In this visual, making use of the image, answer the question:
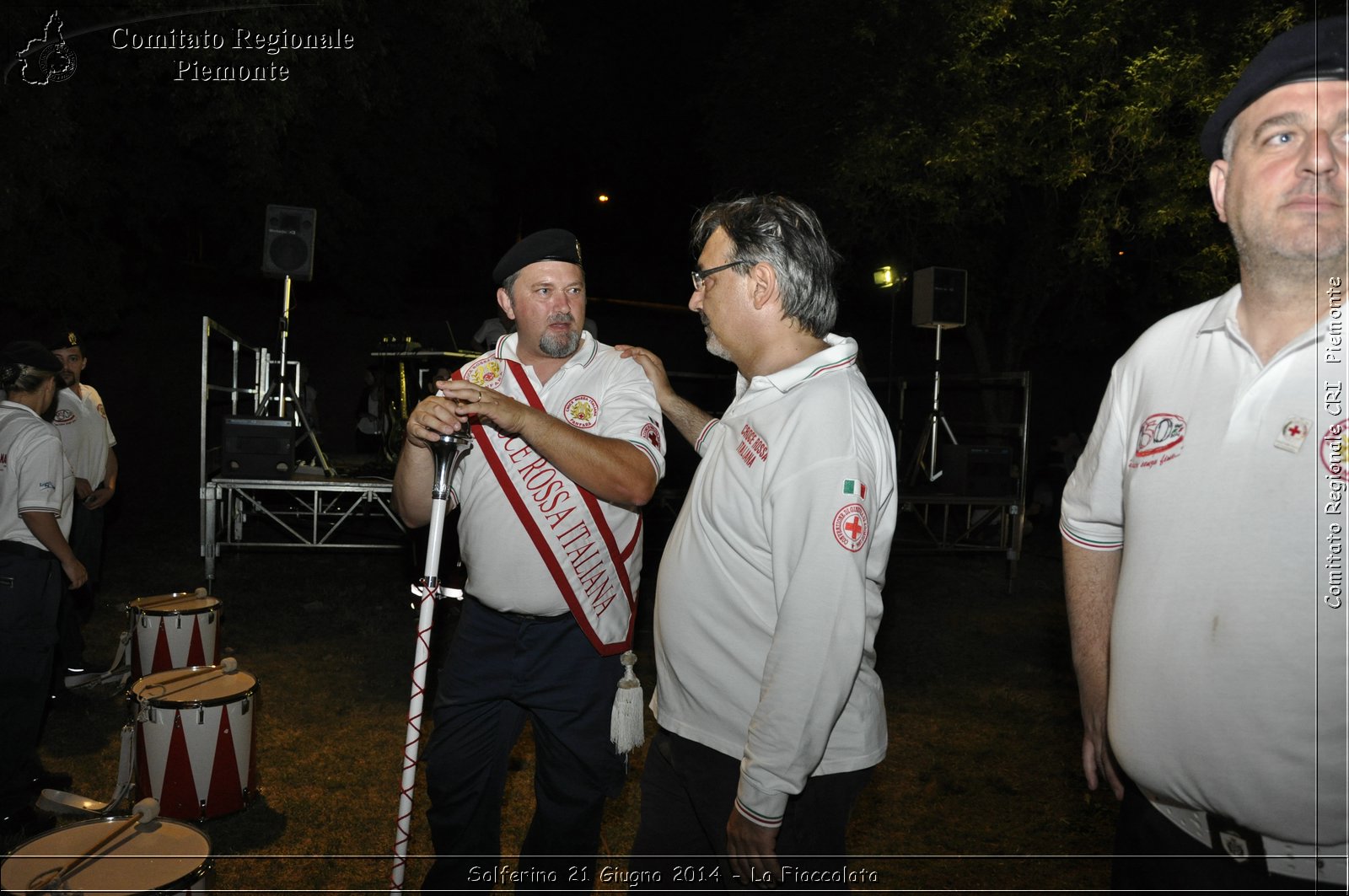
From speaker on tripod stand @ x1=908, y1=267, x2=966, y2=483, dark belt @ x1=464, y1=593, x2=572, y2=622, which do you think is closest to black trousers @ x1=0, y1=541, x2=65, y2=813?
dark belt @ x1=464, y1=593, x2=572, y2=622

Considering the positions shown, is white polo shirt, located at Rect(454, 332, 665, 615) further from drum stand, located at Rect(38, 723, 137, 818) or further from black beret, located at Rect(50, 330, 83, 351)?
black beret, located at Rect(50, 330, 83, 351)

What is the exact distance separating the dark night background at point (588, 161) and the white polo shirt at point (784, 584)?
334 inches

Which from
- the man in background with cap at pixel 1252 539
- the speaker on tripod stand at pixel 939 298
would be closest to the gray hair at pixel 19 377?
the man in background with cap at pixel 1252 539

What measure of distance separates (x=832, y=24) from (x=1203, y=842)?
46.2 ft

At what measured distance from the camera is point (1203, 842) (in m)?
1.55

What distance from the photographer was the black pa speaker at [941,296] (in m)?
11.2

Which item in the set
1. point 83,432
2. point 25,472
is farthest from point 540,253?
point 83,432

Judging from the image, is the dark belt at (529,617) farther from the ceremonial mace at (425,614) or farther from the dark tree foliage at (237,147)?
the dark tree foliage at (237,147)

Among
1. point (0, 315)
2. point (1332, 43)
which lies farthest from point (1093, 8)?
point (0, 315)

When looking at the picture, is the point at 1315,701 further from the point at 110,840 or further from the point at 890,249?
the point at 890,249

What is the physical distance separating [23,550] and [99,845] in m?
2.54

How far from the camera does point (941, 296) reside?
11289mm

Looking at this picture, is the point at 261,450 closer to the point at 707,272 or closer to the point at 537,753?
the point at 537,753

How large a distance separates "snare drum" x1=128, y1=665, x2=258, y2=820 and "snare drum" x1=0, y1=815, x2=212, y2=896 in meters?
1.36
